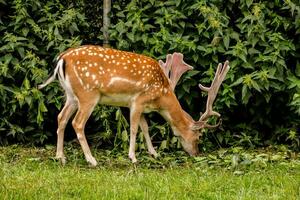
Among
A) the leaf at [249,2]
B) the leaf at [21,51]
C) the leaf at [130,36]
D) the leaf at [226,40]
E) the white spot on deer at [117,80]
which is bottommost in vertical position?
the leaf at [21,51]

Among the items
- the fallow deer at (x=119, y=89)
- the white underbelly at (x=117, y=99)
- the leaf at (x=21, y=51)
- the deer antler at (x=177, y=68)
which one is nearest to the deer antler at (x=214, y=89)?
the fallow deer at (x=119, y=89)

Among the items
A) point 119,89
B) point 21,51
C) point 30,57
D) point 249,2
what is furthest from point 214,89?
point 21,51

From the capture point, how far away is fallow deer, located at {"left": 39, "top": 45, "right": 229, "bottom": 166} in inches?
302

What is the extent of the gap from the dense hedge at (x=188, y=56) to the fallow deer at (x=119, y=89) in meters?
0.54

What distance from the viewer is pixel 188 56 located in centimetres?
897

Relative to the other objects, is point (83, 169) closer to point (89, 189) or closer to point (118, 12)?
point (89, 189)

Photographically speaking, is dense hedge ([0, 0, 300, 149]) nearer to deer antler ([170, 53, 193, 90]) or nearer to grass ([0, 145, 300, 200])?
deer antler ([170, 53, 193, 90])

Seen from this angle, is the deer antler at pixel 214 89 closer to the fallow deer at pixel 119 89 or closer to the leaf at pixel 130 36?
the fallow deer at pixel 119 89

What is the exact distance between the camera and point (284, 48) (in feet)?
28.6

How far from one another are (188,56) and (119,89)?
147 centimetres

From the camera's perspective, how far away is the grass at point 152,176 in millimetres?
5688

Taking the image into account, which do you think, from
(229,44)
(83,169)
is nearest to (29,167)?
(83,169)

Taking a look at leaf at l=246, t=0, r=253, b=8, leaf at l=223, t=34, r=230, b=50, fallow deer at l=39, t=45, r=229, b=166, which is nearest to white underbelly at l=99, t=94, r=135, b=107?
fallow deer at l=39, t=45, r=229, b=166

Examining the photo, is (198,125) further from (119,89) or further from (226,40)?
(226,40)
